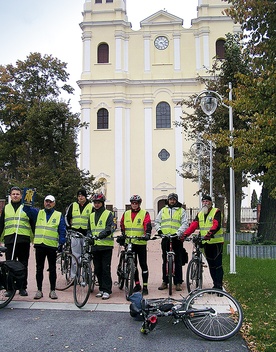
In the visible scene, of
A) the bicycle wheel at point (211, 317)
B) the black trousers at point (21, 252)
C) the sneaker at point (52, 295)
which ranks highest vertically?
the black trousers at point (21, 252)

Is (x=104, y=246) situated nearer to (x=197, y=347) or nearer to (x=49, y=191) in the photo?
(x=197, y=347)

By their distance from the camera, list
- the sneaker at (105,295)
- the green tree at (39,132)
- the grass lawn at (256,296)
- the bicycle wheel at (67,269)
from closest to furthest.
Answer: the grass lawn at (256,296)
the sneaker at (105,295)
the bicycle wheel at (67,269)
the green tree at (39,132)

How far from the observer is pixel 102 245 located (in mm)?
8109

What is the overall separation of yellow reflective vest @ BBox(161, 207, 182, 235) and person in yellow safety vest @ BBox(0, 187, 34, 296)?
8.67 feet

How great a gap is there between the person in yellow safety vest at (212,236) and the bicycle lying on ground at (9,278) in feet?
10.4

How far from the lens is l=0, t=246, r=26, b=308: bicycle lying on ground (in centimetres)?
728

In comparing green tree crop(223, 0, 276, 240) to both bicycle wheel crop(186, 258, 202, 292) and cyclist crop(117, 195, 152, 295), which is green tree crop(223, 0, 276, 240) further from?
cyclist crop(117, 195, 152, 295)

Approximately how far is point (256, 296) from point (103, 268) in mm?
2886

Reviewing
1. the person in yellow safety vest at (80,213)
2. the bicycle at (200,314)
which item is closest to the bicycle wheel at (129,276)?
the person in yellow safety vest at (80,213)

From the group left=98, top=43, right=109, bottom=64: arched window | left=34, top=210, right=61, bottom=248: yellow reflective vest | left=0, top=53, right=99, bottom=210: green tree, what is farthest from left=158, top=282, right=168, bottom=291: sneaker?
left=98, top=43, right=109, bottom=64: arched window

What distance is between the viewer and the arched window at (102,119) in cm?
4339

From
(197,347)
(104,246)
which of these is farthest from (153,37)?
(197,347)

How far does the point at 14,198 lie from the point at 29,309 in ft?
7.05

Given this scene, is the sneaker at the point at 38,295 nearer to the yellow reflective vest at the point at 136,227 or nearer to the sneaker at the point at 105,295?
the sneaker at the point at 105,295
